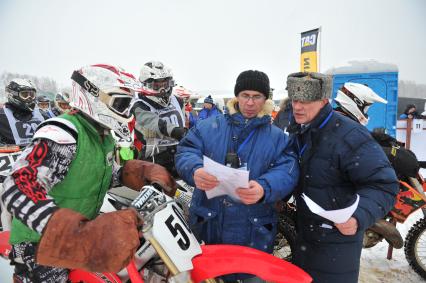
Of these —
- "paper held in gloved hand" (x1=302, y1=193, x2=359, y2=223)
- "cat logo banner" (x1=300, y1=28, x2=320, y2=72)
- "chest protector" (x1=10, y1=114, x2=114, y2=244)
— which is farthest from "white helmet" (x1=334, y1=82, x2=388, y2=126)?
"cat logo banner" (x1=300, y1=28, x2=320, y2=72)

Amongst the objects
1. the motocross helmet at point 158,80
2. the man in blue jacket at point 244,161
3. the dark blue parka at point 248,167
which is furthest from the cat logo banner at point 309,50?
the dark blue parka at point 248,167

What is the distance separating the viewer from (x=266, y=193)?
6.13 ft

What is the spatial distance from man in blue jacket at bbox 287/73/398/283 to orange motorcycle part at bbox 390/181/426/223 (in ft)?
7.34

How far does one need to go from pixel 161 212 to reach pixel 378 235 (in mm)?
3072

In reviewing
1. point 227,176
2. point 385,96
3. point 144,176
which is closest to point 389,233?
point 227,176

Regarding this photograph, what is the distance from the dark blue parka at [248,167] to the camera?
205cm

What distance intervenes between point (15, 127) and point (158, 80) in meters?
3.06

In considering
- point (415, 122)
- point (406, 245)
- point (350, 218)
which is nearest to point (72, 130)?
point (350, 218)

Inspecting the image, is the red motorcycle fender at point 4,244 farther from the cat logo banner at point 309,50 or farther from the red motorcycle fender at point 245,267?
the cat logo banner at point 309,50

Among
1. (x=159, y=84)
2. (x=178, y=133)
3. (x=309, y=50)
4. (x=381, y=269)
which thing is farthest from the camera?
(x=309, y=50)

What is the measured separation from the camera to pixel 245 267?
1.71 m

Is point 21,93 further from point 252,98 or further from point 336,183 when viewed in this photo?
point 336,183

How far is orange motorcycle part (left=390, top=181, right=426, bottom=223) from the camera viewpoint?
3777 millimetres

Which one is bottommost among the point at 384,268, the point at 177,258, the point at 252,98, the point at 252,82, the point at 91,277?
the point at 384,268
